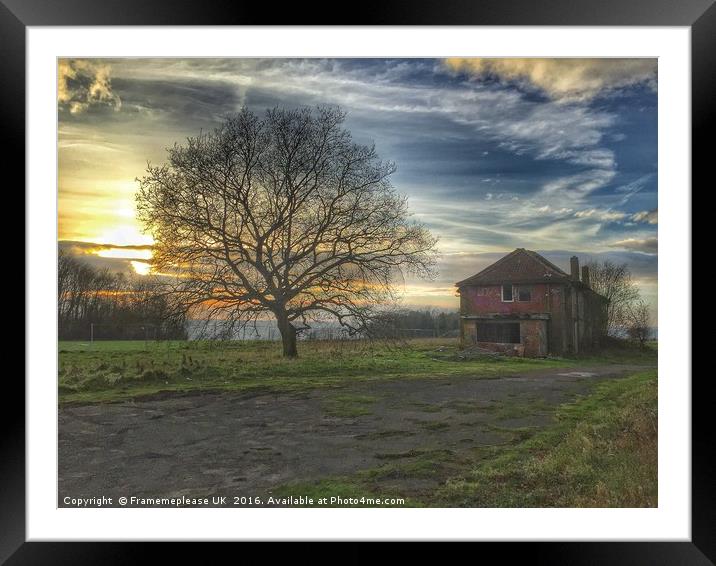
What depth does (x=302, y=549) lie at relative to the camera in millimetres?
4082

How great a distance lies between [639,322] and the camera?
4.68m

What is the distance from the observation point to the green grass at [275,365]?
195 inches

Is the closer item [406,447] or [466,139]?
[406,447]

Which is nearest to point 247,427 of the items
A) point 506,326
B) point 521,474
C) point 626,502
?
point 521,474

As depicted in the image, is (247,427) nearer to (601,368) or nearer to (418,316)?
(418,316)

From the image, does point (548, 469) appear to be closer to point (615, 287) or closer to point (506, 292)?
point (506, 292)

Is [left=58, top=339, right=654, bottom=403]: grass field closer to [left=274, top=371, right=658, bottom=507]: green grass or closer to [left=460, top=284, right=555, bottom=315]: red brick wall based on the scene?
[left=460, top=284, right=555, bottom=315]: red brick wall

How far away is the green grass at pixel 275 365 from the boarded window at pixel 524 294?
2.36 ft

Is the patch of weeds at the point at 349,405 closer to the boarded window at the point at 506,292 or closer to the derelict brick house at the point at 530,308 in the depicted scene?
the derelict brick house at the point at 530,308

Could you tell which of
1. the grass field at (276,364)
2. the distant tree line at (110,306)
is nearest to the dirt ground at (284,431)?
the grass field at (276,364)

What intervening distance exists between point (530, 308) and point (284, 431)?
3.27 metres

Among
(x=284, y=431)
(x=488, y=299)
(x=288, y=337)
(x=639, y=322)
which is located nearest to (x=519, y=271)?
(x=488, y=299)
